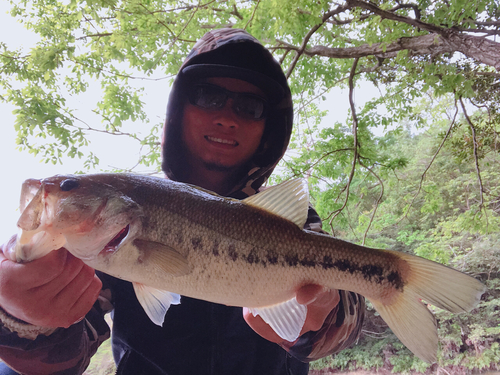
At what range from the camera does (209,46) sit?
170 cm

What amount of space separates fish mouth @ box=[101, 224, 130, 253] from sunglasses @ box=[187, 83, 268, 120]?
3.14 ft

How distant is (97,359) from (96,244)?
7.99 feet

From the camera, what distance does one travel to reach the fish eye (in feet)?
2.99

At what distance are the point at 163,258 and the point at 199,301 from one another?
71cm

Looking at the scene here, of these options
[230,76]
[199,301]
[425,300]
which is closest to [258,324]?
[199,301]

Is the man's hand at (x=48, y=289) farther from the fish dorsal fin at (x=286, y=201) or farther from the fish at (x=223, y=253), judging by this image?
the fish dorsal fin at (x=286, y=201)

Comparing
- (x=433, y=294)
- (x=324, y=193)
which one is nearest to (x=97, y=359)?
(x=433, y=294)

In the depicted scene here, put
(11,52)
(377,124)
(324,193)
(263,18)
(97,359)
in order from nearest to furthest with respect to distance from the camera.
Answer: (97,359)
(263,18)
(11,52)
(324,193)
(377,124)

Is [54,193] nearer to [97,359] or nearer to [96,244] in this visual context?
[96,244]

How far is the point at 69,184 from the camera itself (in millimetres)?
921

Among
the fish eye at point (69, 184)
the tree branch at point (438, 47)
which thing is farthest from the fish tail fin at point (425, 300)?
the tree branch at point (438, 47)

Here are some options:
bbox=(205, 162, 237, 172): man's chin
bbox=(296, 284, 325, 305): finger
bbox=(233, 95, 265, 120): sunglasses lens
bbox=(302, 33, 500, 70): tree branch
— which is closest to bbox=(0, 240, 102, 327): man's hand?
bbox=(296, 284, 325, 305): finger

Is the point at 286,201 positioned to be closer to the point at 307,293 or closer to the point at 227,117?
the point at 307,293

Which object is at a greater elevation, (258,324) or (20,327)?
(258,324)
